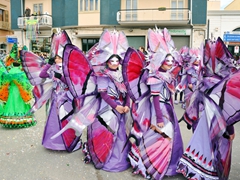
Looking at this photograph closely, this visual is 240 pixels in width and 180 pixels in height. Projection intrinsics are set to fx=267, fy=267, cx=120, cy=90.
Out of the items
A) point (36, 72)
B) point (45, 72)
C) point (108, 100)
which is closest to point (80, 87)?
point (108, 100)

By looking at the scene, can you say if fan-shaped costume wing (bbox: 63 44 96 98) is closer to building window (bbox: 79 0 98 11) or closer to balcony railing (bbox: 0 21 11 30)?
building window (bbox: 79 0 98 11)

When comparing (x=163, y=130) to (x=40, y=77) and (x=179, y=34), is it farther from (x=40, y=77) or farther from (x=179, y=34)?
(x=179, y=34)

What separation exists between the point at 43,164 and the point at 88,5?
1595cm

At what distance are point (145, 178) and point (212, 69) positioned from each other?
57.6 inches

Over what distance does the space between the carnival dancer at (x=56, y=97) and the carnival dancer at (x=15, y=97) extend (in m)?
1.11

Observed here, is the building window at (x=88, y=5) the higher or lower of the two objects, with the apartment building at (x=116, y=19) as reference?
higher

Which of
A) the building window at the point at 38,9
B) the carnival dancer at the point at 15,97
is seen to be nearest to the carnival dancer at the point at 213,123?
the carnival dancer at the point at 15,97

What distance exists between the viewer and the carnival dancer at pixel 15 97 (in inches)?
205

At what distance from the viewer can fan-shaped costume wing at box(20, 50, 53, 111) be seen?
14.1 feet

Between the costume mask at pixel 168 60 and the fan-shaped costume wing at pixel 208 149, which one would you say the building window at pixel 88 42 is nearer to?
the costume mask at pixel 168 60

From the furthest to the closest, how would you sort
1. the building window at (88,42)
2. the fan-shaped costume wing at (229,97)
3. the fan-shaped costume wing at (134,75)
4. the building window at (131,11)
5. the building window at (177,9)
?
1. the building window at (88,42)
2. the building window at (131,11)
3. the building window at (177,9)
4. the fan-shaped costume wing at (134,75)
5. the fan-shaped costume wing at (229,97)

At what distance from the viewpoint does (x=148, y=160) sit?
309 cm

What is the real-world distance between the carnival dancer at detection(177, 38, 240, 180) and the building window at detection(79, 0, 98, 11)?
A: 1602 centimetres

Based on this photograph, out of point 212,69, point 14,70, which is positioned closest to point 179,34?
point 14,70
